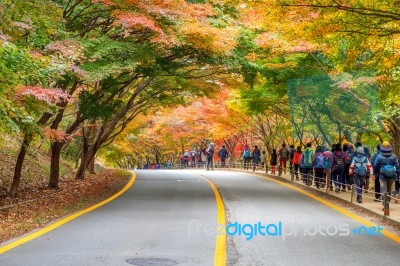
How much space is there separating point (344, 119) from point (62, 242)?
18733 mm

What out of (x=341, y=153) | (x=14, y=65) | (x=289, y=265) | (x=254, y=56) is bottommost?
(x=289, y=265)

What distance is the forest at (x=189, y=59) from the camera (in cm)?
1011

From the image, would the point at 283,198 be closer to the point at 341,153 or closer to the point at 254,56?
the point at 341,153

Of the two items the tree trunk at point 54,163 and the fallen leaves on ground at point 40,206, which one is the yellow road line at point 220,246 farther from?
the tree trunk at point 54,163

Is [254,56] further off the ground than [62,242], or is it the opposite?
[254,56]

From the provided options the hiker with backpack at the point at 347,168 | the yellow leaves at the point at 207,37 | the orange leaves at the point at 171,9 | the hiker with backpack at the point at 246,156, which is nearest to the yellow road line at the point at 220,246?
the yellow leaves at the point at 207,37

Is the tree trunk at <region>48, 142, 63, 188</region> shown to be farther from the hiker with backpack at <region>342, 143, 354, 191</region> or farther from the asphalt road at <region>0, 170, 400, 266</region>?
the hiker with backpack at <region>342, 143, 354, 191</region>

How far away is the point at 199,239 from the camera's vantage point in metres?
9.22

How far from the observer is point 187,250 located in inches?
324

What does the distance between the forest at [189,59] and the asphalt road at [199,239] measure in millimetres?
2580

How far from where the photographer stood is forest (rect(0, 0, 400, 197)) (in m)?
10.1

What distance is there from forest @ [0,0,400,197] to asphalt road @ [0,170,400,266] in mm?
2580

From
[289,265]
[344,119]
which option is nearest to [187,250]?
[289,265]

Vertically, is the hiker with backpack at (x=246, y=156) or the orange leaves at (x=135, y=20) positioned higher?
the orange leaves at (x=135, y=20)
